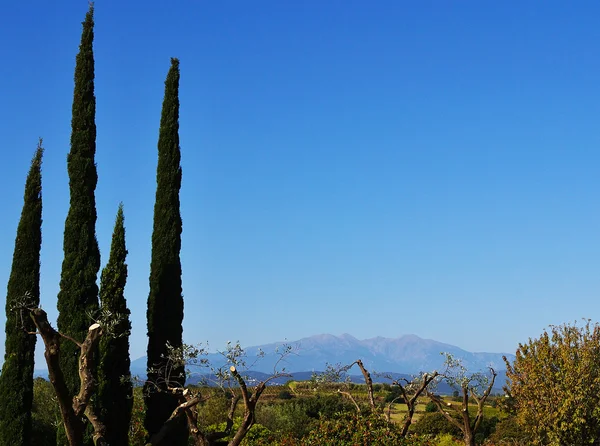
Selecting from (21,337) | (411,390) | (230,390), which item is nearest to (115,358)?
(21,337)

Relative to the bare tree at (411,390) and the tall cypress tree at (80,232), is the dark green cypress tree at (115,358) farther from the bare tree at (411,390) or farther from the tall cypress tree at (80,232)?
the bare tree at (411,390)

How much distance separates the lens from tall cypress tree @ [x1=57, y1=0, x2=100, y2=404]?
1777 centimetres

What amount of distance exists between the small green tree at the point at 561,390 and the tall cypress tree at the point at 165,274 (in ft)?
34.8

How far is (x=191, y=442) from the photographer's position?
2342 centimetres

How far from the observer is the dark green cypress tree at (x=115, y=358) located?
57.6 feet

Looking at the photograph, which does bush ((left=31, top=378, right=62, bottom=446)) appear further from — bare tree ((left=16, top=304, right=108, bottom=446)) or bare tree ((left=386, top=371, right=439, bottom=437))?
bare tree ((left=16, top=304, right=108, bottom=446))

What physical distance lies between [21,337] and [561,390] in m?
15.9

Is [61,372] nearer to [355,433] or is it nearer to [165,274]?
[355,433]

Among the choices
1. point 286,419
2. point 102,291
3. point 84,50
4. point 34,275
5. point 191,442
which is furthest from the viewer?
point 286,419

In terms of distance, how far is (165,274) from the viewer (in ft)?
67.5

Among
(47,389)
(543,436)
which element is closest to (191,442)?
(47,389)

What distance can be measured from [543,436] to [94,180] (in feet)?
51.2

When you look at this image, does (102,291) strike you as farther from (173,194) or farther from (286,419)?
(286,419)

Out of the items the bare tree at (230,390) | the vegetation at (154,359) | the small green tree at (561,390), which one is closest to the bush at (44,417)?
the vegetation at (154,359)
